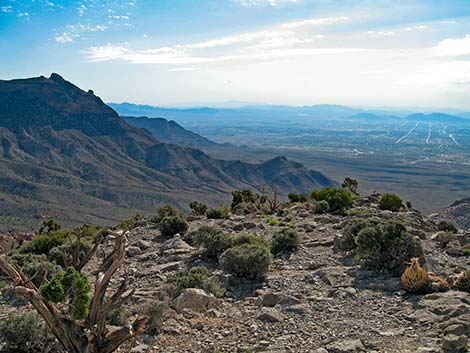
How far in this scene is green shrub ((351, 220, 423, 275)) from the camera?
39.0 feet

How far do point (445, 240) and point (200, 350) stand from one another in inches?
433

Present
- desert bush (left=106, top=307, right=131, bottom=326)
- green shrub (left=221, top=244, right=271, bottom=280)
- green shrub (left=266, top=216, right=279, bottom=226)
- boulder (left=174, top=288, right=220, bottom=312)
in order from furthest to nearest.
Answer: green shrub (left=266, top=216, right=279, bottom=226) < green shrub (left=221, top=244, right=271, bottom=280) < boulder (left=174, top=288, right=220, bottom=312) < desert bush (left=106, top=307, right=131, bottom=326)

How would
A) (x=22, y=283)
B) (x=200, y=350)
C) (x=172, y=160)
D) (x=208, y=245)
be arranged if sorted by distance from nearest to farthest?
1. (x=22, y=283)
2. (x=200, y=350)
3. (x=208, y=245)
4. (x=172, y=160)

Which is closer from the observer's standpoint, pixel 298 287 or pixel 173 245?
pixel 298 287

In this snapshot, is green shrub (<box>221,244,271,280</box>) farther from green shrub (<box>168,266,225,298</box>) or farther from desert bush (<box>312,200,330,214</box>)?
desert bush (<box>312,200,330,214</box>)

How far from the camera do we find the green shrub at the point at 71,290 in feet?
20.4

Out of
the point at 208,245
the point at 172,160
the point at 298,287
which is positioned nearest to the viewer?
the point at 298,287

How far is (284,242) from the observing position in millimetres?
15000

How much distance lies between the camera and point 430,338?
317 inches

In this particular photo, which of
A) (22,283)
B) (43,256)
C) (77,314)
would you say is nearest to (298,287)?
(77,314)

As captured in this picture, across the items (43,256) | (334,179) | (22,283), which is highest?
(22,283)

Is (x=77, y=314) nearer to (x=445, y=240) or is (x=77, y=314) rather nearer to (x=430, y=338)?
(x=430, y=338)

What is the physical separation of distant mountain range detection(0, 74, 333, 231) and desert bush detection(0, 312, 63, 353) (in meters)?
67.2

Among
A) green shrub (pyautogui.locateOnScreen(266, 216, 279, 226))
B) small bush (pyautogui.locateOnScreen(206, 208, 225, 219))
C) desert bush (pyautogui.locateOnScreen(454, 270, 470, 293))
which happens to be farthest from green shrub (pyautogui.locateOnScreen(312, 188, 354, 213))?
desert bush (pyautogui.locateOnScreen(454, 270, 470, 293))
